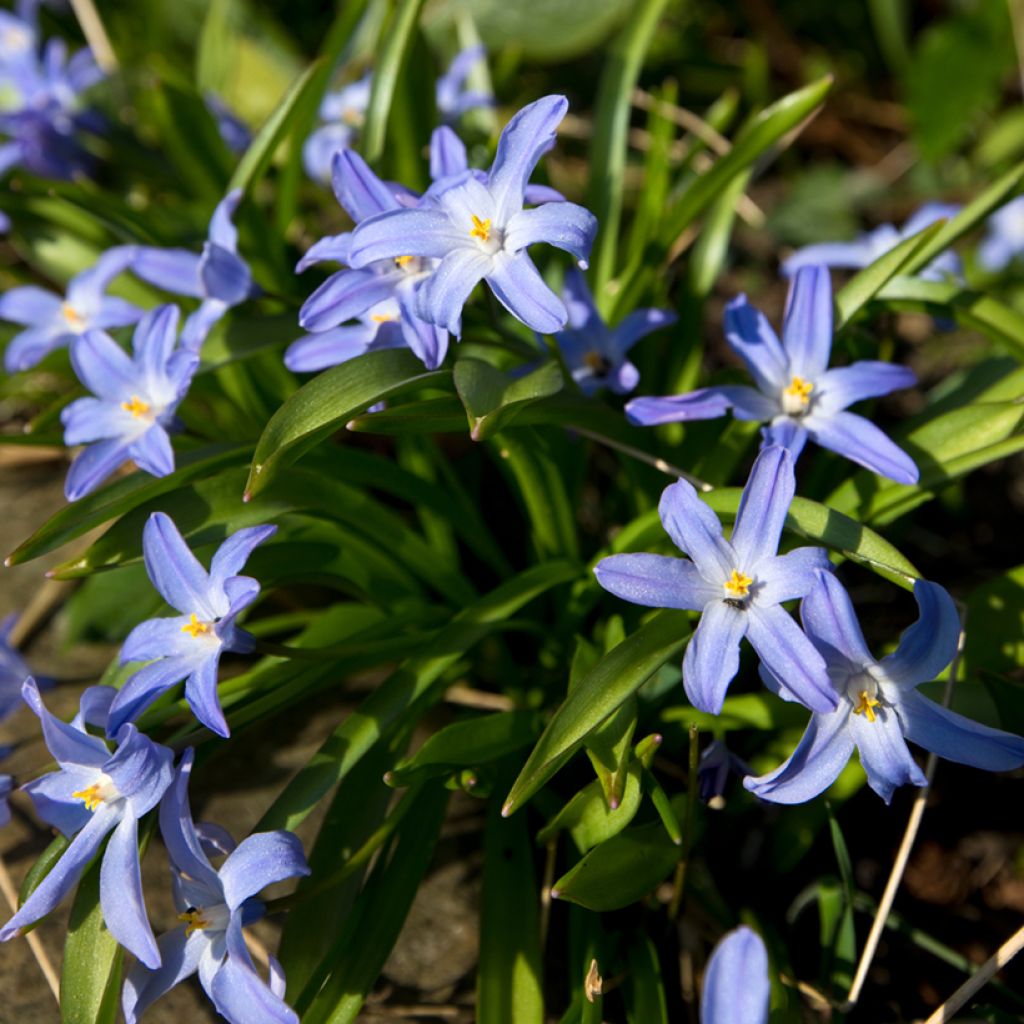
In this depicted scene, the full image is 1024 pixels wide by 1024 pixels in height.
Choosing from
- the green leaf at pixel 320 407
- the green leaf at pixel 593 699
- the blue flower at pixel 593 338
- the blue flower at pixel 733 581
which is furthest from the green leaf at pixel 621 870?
the blue flower at pixel 593 338

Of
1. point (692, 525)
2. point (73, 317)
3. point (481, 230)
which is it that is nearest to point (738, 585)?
point (692, 525)

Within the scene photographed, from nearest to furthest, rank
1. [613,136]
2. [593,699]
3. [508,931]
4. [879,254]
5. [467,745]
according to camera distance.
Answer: [593,699] < [467,745] < [508,931] < [879,254] < [613,136]

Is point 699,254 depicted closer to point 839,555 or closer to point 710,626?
point 839,555

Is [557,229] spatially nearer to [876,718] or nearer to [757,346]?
[757,346]

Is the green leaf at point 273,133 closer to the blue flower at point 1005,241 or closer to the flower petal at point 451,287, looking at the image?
the flower petal at point 451,287

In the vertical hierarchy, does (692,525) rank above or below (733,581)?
above

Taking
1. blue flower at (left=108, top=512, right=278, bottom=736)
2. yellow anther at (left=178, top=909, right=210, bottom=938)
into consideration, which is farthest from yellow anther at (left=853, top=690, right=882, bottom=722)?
yellow anther at (left=178, top=909, right=210, bottom=938)

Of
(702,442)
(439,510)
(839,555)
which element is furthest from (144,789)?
(702,442)
